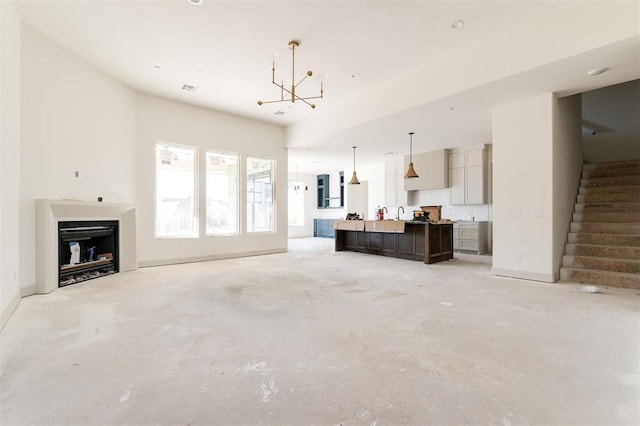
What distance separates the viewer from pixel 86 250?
16.5 ft

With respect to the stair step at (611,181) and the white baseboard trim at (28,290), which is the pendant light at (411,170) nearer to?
the stair step at (611,181)

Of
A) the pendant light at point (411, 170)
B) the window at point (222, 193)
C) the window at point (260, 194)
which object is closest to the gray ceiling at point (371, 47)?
the pendant light at point (411, 170)

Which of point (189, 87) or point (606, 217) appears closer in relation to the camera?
point (606, 217)

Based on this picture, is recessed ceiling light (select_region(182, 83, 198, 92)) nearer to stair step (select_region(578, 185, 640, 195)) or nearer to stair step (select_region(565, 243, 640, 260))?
stair step (select_region(565, 243, 640, 260))

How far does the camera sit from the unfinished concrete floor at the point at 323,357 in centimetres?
160

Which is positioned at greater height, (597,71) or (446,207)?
(597,71)

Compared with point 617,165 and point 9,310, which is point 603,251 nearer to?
point 617,165

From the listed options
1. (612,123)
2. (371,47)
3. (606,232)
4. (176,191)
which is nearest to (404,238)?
(606,232)

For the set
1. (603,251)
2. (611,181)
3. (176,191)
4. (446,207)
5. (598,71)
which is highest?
(598,71)

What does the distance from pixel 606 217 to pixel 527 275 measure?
2.01m

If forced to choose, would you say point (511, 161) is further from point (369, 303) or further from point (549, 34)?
point (369, 303)

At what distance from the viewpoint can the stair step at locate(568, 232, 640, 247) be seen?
4718 millimetres

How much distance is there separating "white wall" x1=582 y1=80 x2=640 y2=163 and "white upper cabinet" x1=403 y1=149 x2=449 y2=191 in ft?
10.9

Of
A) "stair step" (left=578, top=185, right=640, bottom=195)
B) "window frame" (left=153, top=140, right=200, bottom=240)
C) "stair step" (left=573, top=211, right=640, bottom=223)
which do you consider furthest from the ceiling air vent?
"stair step" (left=578, top=185, right=640, bottom=195)
